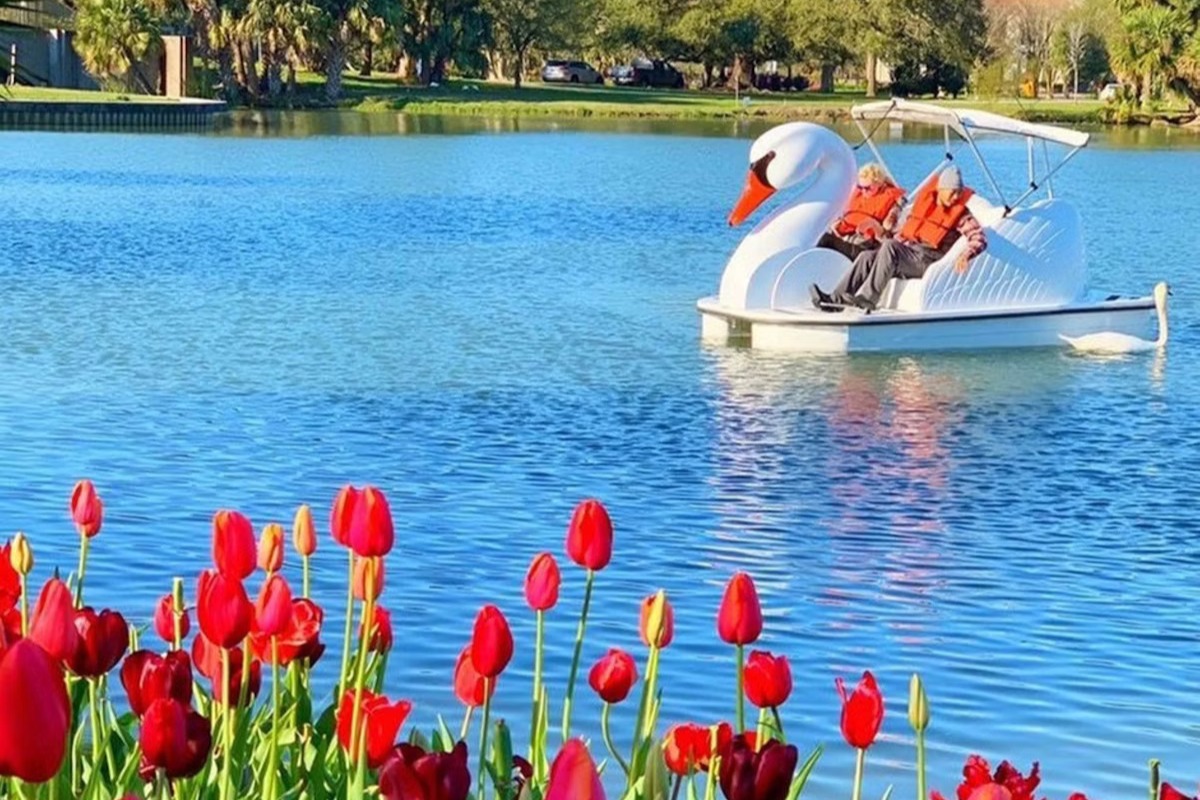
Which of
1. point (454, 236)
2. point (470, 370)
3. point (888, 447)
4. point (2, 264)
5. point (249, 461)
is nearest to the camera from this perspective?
point (249, 461)

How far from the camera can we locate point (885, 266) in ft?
56.1

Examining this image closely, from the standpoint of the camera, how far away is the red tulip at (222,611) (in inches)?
126

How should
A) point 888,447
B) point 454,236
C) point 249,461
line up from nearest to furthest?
point 249,461, point 888,447, point 454,236

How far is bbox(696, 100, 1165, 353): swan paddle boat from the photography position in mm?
16922

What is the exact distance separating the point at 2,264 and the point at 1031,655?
16539mm

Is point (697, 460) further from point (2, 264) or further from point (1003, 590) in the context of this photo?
point (2, 264)

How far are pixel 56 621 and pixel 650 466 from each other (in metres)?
9.24

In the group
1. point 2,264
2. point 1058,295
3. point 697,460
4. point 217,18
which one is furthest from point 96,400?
point 217,18

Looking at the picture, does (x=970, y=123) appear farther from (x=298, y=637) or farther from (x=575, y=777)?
(x=575, y=777)

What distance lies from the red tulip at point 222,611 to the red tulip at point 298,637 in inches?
12.6

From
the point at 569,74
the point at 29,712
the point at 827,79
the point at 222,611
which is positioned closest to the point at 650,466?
the point at 222,611

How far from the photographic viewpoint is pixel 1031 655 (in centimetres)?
823

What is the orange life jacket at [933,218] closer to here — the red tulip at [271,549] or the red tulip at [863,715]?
the red tulip at [271,549]

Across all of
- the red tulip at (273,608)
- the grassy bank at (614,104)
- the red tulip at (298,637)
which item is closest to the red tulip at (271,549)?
the red tulip at (298,637)
